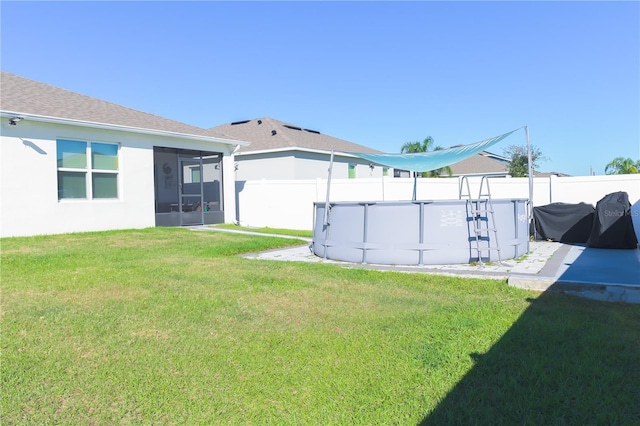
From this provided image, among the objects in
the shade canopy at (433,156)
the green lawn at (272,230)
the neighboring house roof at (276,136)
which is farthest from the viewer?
the neighboring house roof at (276,136)

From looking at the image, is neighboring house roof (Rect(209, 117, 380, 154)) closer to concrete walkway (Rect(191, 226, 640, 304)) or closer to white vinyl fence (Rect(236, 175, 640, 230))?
white vinyl fence (Rect(236, 175, 640, 230))

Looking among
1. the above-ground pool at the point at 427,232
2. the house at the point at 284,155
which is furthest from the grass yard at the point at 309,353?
the house at the point at 284,155

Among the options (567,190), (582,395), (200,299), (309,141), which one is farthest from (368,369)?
(309,141)

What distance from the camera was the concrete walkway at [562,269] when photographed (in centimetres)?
571

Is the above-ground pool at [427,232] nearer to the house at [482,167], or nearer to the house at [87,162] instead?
the house at [87,162]

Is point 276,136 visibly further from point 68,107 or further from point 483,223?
point 483,223

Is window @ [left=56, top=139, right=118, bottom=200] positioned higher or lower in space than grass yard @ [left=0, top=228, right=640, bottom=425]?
higher

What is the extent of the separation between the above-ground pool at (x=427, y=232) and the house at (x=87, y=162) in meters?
8.57

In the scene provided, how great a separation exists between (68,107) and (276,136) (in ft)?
34.5

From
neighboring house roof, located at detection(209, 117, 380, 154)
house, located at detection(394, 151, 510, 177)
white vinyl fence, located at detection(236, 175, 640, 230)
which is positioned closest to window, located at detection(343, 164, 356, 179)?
neighboring house roof, located at detection(209, 117, 380, 154)

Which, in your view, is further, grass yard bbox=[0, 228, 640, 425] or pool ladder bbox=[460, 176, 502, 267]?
pool ladder bbox=[460, 176, 502, 267]

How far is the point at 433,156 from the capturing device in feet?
34.9

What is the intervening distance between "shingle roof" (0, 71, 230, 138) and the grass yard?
735 centimetres

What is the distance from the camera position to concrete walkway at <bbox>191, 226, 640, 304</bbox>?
225 inches
